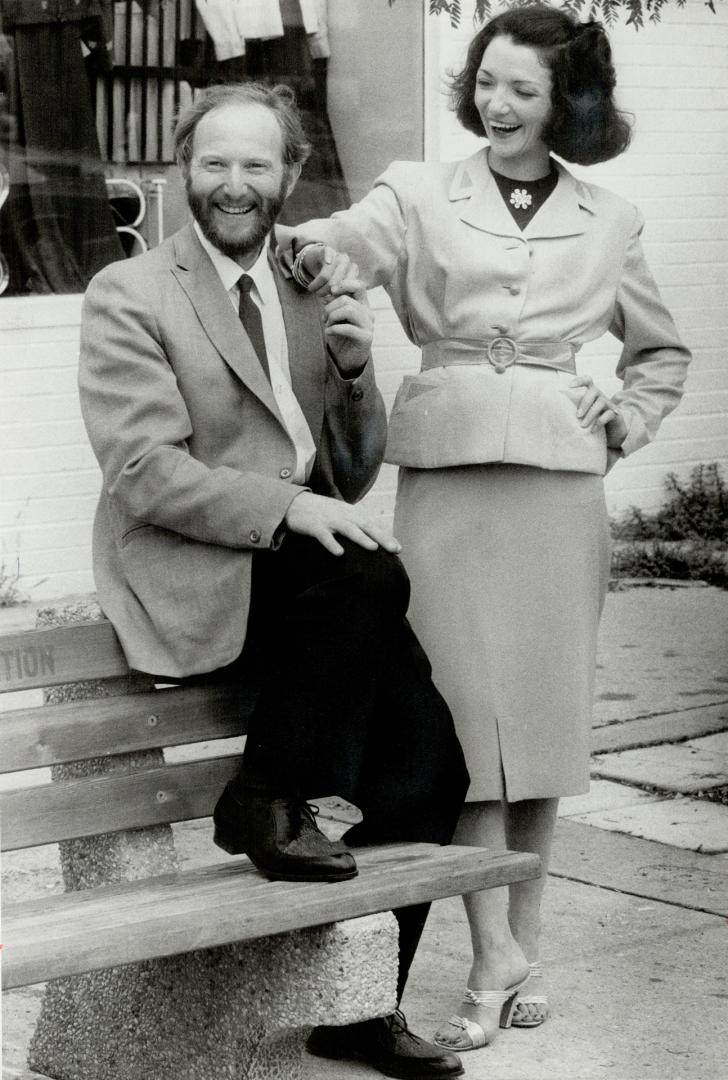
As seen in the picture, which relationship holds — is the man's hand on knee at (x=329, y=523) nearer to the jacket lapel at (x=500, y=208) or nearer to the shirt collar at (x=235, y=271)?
the shirt collar at (x=235, y=271)

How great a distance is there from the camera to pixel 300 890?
2.90 metres

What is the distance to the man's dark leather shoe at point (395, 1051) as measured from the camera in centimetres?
329

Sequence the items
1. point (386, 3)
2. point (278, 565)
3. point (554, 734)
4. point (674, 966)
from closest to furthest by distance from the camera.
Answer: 1. point (278, 565)
2. point (554, 734)
3. point (674, 966)
4. point (386, 3)

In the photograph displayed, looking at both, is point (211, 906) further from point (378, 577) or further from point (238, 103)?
point (238, 103)

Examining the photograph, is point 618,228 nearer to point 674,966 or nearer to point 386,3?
point 674,966

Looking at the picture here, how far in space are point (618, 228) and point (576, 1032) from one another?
1531mm

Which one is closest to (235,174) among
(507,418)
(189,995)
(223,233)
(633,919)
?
(223,233)

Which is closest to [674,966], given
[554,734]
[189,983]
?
[554,734]

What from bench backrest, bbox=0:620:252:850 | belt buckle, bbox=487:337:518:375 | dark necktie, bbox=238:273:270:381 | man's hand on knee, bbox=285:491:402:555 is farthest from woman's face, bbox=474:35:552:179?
bench backrest, bbox=0:620:252:850

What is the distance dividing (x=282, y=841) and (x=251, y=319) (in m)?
0.91

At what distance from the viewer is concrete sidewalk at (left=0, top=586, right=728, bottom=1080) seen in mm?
3412

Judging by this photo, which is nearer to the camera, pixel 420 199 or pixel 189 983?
pixel 189 983

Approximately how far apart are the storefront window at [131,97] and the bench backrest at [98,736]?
2.94m

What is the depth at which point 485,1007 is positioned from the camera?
11.5ft
